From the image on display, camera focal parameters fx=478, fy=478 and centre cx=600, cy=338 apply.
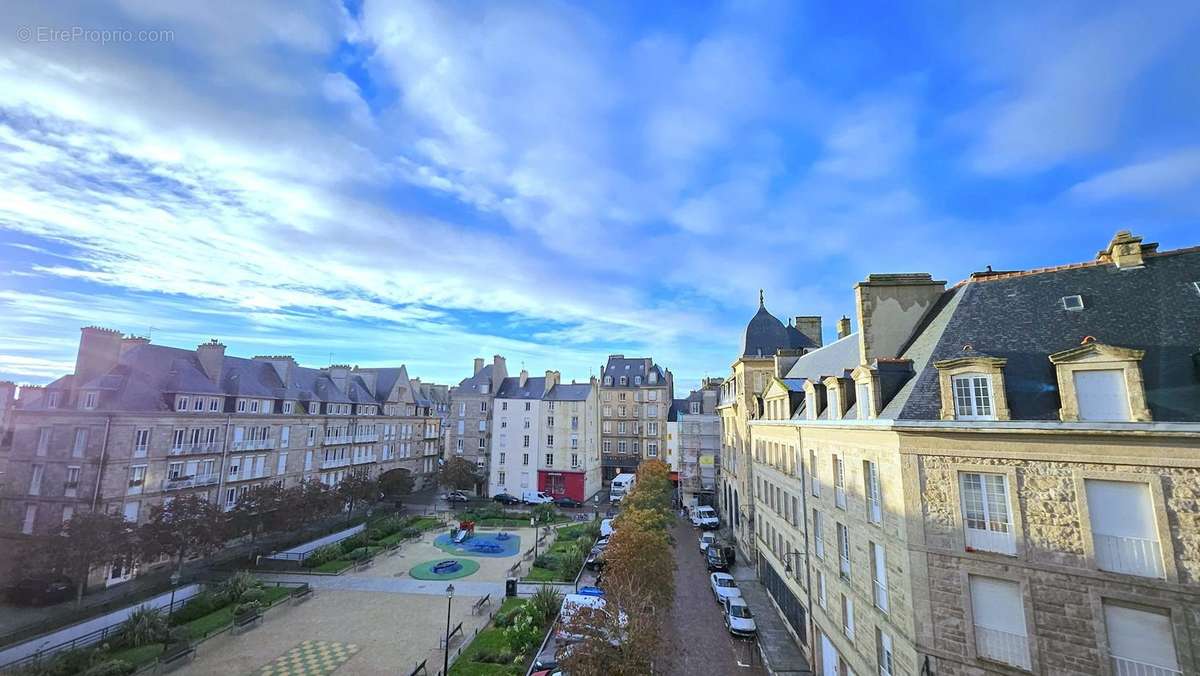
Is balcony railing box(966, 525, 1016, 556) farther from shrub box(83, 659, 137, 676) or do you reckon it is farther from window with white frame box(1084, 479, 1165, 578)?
shrub box(83, 659, 137, 676)

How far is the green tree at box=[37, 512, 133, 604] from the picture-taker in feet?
74.3

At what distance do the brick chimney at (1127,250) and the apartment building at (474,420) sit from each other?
50.9 metres

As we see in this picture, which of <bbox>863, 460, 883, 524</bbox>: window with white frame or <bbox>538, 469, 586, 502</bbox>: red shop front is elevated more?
<bbox>863, 460, 883, 524</bbox>: window with white frame

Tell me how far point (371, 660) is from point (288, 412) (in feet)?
93.7

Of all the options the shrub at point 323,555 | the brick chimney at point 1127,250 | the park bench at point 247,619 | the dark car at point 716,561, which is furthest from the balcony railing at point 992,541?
the shrub at point 323,555

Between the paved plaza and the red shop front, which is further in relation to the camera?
the red shop front

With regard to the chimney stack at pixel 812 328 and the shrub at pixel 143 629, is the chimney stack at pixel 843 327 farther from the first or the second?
the shrub at pixel 143 629

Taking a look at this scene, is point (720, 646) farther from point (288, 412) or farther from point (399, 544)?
point (288, 412)

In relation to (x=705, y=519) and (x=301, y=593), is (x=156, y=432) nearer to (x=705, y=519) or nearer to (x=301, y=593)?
(x=301, y=593)

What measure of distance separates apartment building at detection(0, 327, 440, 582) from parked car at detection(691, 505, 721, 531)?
3381cm

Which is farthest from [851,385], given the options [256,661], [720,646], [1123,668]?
[256,661]

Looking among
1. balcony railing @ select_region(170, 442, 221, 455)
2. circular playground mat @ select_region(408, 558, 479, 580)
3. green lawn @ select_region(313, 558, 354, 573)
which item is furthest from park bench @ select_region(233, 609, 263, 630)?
balcony railing @ select_region(170, 442, 221, 455)

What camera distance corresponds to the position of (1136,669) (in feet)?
31.3

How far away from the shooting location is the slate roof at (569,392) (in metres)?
54.9
